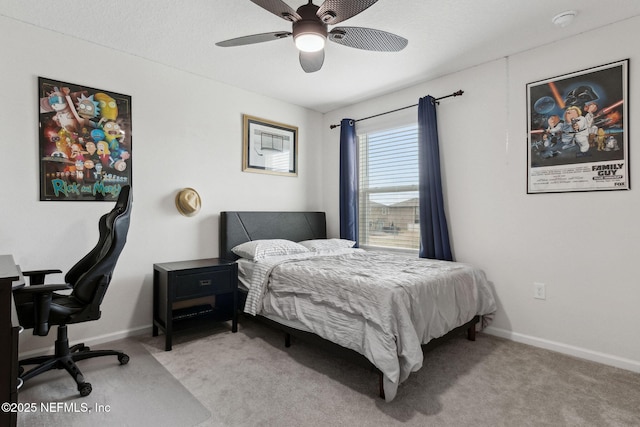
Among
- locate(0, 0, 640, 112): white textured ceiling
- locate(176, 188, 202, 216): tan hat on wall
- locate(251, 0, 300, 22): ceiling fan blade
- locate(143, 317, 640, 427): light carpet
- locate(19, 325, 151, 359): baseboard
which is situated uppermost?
locate(0, 0, 640, 112): white textured ceiling

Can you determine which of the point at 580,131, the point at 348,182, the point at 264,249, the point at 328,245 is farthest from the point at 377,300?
the point at 348,182

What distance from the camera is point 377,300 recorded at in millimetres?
2008

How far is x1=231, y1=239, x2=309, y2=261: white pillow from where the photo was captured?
10.6ft

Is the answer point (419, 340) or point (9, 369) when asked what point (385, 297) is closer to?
point (419, 340)

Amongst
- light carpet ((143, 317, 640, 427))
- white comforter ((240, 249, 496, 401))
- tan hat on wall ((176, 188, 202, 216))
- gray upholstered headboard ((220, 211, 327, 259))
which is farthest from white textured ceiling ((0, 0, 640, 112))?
light carpet ((143, 317, 640, 427))

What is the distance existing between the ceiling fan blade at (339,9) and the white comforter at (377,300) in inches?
63.7

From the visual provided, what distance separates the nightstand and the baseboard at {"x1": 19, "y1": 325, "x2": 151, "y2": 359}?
0.52 feet

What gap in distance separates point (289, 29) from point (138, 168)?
1.84 m

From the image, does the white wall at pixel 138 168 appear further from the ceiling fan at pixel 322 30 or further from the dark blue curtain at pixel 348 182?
the ceiling fan at pixel 322 30

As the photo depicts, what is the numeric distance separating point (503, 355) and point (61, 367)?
3215mm

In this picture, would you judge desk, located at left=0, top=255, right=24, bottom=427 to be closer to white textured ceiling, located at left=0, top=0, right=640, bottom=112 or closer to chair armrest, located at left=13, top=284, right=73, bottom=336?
chair armrest, located at left=13, top=284, right=73, bottom=336

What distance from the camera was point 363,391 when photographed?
2.07 meters

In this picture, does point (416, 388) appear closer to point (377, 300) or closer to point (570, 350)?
point (377, 300)

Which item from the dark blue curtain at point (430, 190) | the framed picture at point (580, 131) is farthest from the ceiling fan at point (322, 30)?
the framed picture at point (580, 131)
